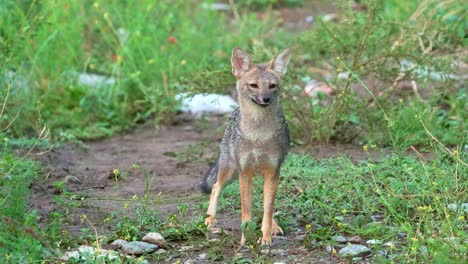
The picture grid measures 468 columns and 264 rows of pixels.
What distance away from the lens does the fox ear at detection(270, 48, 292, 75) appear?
20.3ft

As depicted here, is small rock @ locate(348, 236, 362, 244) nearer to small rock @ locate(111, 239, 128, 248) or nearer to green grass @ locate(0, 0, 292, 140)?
small rock @ locate(111, 239, 128, 248)

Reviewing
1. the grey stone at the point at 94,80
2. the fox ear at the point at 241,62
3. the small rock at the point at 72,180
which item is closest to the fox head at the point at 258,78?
the fox ear at the point at 241,62

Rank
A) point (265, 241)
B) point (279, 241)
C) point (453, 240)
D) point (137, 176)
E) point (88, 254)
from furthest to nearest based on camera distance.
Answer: point (137, 176) → point (279, 241) → point (265, 241) → point (88, 254) → point (453, 240)

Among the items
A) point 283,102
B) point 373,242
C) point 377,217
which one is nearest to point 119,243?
point 373,242

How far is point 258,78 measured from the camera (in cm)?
601

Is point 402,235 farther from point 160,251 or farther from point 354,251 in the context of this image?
point 160,251

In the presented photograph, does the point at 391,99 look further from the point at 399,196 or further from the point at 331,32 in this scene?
the point at 399,196

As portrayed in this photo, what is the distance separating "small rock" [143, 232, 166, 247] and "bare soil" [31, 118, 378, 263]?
94 millimetres

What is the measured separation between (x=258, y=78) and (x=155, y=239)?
1178mm

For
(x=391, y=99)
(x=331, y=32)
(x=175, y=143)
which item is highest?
(x=331, y=32)

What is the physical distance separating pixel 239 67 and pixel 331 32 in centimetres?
207

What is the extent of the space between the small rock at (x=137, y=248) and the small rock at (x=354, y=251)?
1095 mm

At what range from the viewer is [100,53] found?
1106cm

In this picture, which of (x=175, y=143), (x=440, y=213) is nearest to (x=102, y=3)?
(x=175, y=143)
